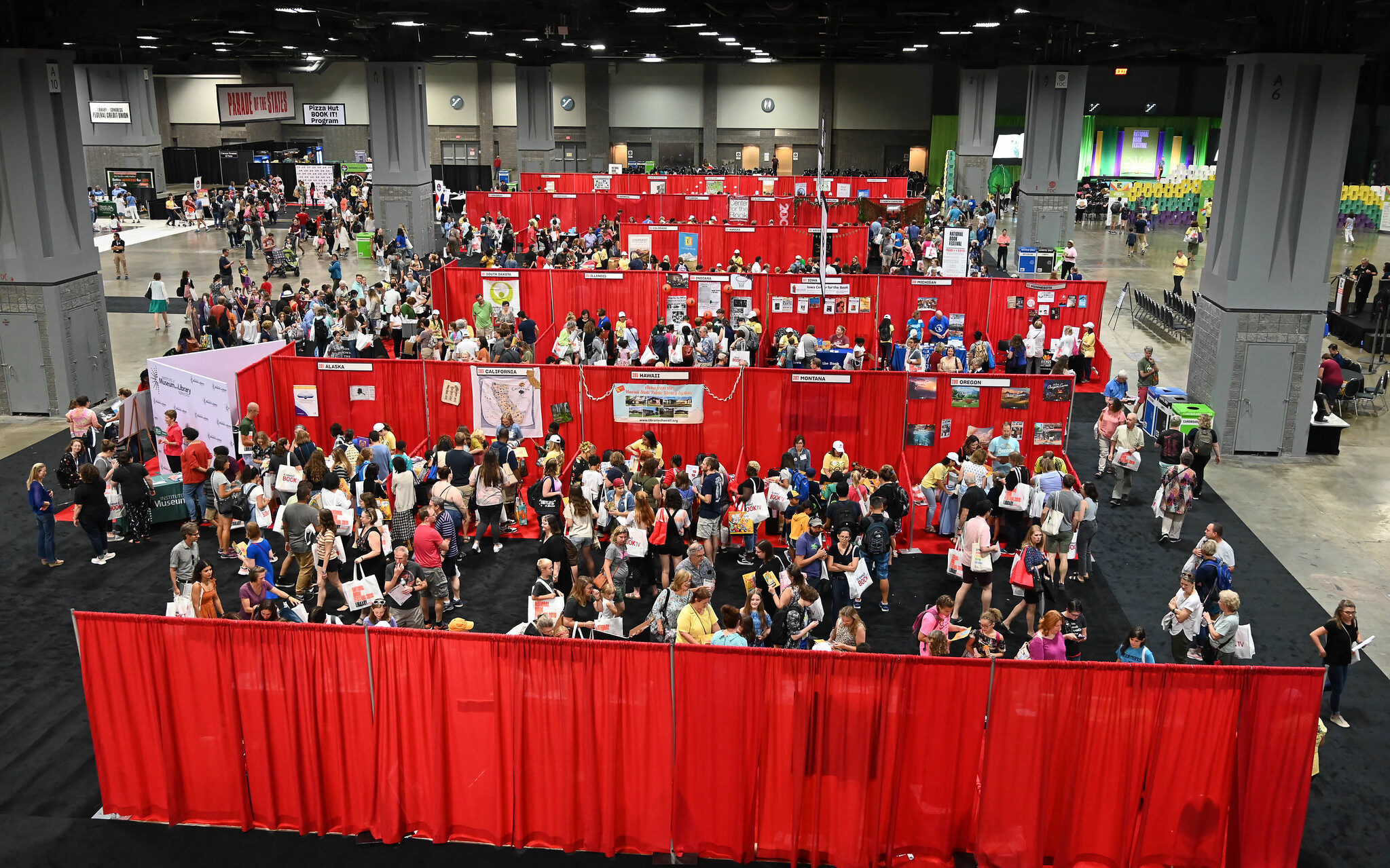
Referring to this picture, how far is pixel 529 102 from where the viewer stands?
4462 cm

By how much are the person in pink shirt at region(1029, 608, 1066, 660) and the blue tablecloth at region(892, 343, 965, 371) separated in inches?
409

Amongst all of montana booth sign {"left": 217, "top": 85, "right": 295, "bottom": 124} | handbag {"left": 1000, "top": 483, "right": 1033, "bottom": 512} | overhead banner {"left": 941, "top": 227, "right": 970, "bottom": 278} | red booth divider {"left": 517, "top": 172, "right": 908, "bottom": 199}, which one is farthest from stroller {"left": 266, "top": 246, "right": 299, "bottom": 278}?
handbag {"left": 1000, "top": 483, "right": 1033, "bottom": 512}

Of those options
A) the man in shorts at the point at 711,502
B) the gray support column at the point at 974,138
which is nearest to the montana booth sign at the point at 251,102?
the gray support column at the point at 974,138

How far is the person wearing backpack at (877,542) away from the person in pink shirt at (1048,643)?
2.81 metres

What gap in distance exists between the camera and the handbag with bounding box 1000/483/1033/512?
44.0ft

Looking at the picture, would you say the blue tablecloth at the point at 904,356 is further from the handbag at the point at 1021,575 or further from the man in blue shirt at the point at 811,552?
the man in blue shirt at the point at 811,552

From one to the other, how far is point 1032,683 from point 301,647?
5.56 metres

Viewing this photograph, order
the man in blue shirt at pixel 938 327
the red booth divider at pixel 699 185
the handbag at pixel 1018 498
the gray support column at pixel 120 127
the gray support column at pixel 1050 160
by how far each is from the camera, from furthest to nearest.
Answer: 1. the gray support column at pixel 120 127
2. the red booth divider at pixel 699 185
3. the gray support column at pixel 1050 160
4. the man in blue shirt at pixel 938 327
5. the handbag at pixel 1018 498

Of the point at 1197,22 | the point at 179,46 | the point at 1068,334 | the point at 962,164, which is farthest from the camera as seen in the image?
the point at 962,164

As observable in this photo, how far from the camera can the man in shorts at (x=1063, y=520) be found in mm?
12797

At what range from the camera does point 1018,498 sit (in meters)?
13.4

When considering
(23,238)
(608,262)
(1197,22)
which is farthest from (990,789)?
(608,262)

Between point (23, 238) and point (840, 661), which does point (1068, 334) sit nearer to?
point (840, 661)

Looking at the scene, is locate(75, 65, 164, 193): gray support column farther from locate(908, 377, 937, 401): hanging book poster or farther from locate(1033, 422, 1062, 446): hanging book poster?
locate(1033, 422, 1062, 446): hanging book poster
